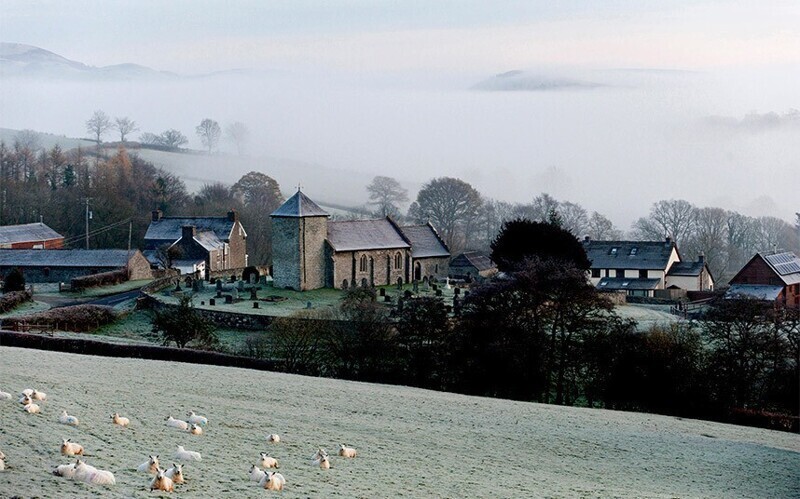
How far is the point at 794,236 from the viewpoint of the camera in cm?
9281

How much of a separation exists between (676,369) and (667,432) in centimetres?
915

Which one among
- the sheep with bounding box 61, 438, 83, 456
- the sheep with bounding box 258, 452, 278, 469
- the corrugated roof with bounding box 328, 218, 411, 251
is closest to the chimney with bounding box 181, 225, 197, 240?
the corrugated roof with bounding box 328, 218, 411, 251

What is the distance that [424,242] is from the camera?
233 feet

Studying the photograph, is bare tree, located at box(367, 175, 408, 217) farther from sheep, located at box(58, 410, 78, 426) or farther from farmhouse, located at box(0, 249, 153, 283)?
sheep, located at box(58, 410, 78, 426)

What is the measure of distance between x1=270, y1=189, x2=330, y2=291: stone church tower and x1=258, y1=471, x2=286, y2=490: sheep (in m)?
46.4

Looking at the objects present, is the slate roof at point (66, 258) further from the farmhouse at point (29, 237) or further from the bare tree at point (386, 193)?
the bare tree at point (386, 193)

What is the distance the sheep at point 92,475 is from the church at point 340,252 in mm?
46850

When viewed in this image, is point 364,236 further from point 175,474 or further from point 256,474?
point 175,474

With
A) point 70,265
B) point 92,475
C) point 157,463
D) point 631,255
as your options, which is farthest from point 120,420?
point 631,255

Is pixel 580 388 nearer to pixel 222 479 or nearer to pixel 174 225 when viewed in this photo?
pixel 222 479

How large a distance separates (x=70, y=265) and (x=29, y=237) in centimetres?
1421

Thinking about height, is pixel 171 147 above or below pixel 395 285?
above

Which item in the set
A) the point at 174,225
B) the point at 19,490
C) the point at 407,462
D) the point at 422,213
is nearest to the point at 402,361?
the point at 407,462

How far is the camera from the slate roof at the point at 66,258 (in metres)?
66.8
